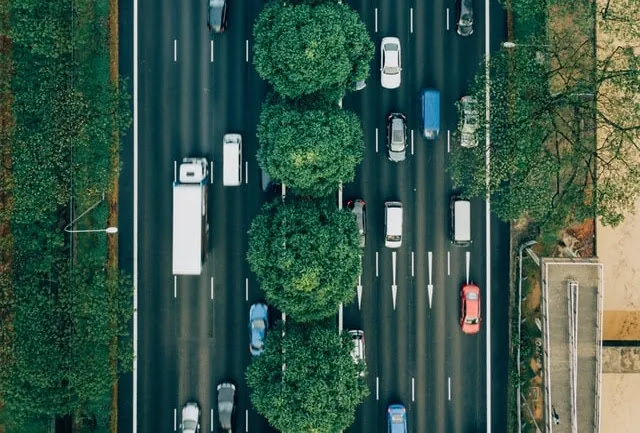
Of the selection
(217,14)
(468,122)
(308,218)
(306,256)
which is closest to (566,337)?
(468,122)

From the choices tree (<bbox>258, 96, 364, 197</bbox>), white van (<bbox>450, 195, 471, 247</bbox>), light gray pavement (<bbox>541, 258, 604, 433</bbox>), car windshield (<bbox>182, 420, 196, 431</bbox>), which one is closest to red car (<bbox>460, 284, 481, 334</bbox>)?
white van (<bbox>450, 195, 471, 247</bbox>)

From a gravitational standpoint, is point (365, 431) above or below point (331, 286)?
below

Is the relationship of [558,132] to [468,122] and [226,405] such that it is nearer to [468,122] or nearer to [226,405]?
[468,122]

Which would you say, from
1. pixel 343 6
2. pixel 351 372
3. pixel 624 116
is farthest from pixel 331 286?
pixel 624 116

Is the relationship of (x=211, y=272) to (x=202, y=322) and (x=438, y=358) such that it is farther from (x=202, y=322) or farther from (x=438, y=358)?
(x=438, y=358)

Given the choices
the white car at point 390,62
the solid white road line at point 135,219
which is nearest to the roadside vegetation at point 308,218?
the white car at point 390,62

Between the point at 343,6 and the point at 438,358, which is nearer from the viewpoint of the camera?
the point at 343,6
